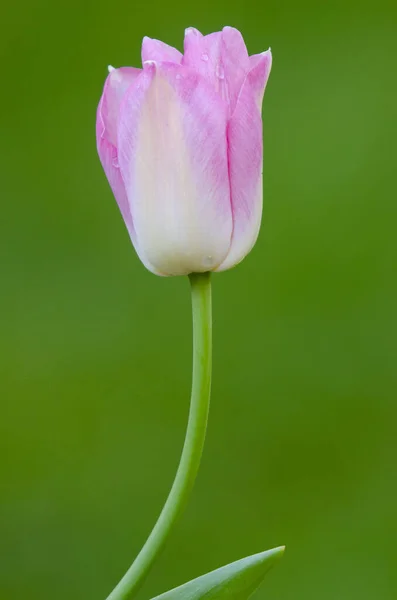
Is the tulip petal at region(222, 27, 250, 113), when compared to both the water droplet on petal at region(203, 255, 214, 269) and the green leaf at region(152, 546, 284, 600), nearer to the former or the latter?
the water droplet on petal at region(203, 255, 214, 269)

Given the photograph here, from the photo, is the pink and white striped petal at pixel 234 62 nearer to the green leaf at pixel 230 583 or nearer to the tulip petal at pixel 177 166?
the tulip petal at pixel 177 166

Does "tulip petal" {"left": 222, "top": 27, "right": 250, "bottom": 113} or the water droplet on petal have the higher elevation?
"tulip petal" {"left": 222, "top": 27, "right": 250, "bottom": 113}

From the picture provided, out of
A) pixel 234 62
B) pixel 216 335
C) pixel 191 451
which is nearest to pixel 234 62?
pixel 234 62

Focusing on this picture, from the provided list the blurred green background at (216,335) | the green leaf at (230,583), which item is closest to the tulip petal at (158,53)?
the green leaf at (230,583)

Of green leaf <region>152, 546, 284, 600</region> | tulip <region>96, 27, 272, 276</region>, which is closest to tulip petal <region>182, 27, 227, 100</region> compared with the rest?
tulip <region>96, 27, 272, 276</region>

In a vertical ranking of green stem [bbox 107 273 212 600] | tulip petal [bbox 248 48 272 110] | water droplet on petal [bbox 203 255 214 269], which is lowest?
green stem [bbox 107 273 212 600]

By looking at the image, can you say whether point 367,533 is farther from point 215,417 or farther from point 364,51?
point 364,51

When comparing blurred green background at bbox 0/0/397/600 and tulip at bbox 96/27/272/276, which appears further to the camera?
blurred green background at bbox 0/0/397/600

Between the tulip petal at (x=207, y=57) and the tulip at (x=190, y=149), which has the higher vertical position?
the tulip petal at (x=207, y=57)
